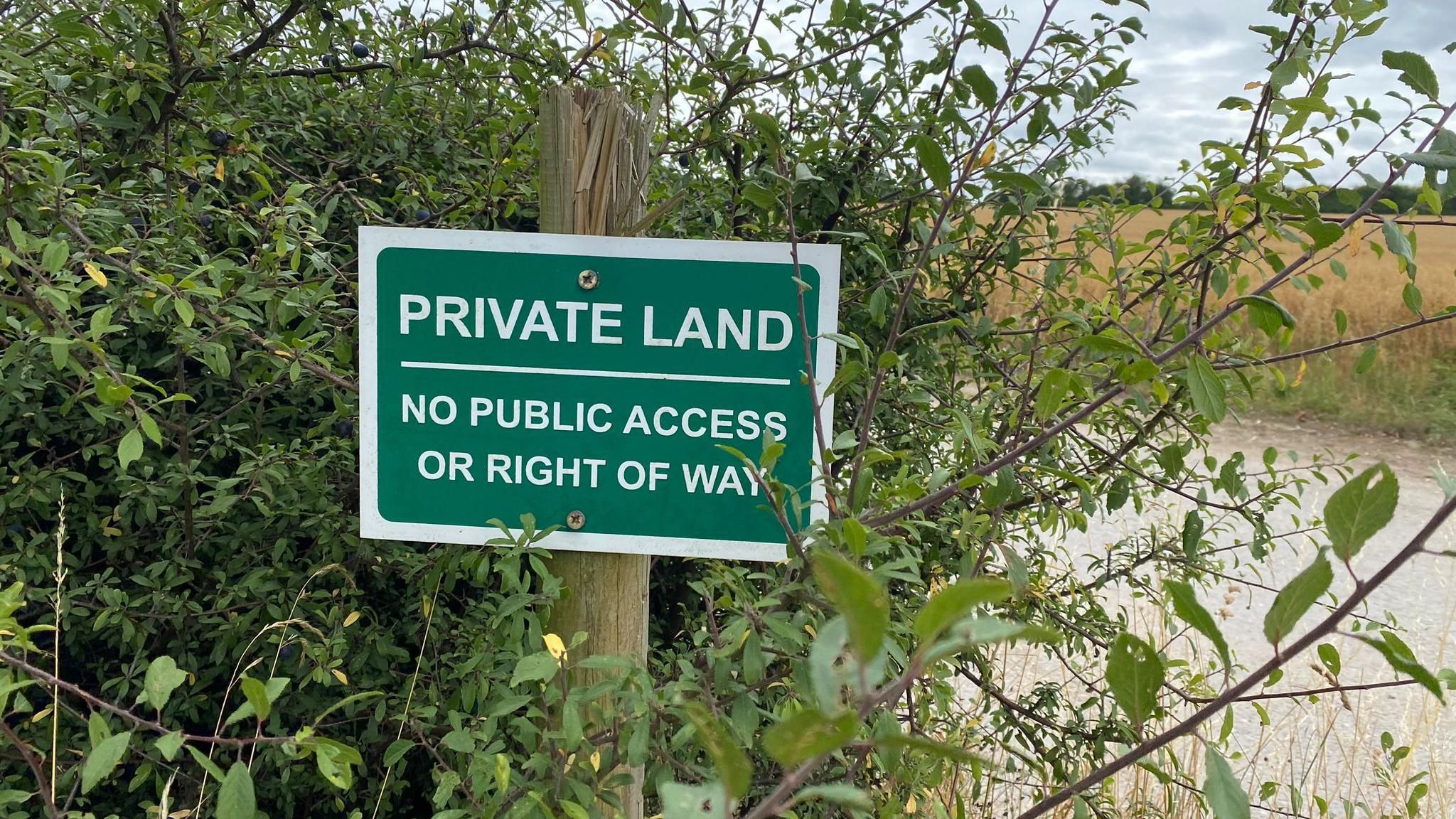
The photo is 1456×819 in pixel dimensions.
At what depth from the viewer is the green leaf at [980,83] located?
0.94m

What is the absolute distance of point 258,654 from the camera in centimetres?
151

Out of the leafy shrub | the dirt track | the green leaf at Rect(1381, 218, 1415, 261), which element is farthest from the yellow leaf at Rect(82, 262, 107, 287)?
the dirt track

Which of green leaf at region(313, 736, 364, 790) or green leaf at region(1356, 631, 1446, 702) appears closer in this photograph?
green leaf at region(1356, 631, 1446, 702)

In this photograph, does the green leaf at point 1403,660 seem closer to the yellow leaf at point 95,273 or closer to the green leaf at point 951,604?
the green leaf at point 951,604

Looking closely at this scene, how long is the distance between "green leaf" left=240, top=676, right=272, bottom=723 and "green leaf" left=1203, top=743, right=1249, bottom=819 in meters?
0.70

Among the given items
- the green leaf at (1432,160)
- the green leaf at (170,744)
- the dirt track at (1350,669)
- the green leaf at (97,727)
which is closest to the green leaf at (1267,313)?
the green leaf at (1432,160)

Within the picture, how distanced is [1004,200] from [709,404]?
0.81 m

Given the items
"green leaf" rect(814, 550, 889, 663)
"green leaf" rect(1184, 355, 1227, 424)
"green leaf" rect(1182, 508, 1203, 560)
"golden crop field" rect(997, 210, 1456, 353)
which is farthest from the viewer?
"golden crop field" rect(997, 210, 1456, 353)

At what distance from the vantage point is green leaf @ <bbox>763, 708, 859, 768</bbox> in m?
0.36

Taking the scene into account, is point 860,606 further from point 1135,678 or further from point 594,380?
point 594,380

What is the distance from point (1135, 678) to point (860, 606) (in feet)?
0.97

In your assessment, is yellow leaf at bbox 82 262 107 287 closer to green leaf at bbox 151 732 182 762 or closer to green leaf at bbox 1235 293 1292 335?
green leaf at bbox 151 732 182 762

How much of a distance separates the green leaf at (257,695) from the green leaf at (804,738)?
53 centimetres

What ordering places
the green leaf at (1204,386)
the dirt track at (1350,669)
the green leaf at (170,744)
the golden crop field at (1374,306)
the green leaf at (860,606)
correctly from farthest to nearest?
the golden crop field at (1374,306), the dirt track at (1350,669), the green leaf at (1204,386), the green leaf at (170,744), the green leaf at (860,606)
